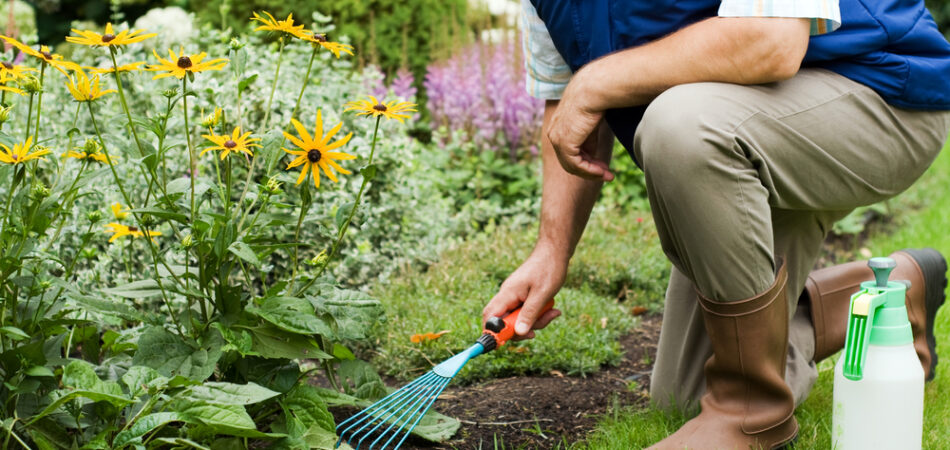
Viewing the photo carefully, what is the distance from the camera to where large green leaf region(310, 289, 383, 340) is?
1703mm

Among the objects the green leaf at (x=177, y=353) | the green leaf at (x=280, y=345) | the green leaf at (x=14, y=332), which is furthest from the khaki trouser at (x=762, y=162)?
the green leaf at (x=14, y=332)

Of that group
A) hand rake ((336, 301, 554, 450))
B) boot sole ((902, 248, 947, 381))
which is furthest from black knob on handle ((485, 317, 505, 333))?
boot sole ((902, 248, 947, 381))

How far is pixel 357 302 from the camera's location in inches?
69.0

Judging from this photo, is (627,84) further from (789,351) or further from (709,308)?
(789,351)

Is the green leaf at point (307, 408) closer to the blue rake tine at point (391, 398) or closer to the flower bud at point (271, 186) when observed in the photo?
the blue rake tine at point (391, 398)

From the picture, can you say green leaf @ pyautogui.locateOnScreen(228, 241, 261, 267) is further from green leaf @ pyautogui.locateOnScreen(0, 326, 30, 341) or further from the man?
the man

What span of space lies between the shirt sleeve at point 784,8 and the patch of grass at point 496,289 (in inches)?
42.1

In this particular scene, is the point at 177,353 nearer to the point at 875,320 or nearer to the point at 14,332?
the point at 14,332

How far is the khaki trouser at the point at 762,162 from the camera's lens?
5.25 ft

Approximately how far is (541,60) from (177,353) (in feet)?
3.47

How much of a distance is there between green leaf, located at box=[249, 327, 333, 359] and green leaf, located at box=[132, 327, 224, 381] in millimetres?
64

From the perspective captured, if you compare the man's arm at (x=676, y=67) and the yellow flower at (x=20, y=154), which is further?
the man's arm at (x=676, y=67)

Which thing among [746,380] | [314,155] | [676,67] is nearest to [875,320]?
[746,380]

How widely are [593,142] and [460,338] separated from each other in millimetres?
681
